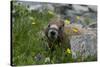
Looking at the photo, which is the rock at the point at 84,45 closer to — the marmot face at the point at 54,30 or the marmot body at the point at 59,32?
the marmot body at the point at 59,32

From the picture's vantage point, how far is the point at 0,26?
2299mm

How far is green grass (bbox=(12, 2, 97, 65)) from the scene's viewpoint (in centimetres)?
233

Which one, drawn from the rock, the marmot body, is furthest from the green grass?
the rock

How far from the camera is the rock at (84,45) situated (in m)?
2.55

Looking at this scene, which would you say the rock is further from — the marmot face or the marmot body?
the marmot face

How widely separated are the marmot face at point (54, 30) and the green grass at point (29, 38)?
66mm

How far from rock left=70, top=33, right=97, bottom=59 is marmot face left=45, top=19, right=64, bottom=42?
0.60ft

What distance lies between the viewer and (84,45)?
A: 260 cm

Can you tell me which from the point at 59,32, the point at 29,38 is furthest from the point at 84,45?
the point at 29,38

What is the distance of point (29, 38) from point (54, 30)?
1.03 feet

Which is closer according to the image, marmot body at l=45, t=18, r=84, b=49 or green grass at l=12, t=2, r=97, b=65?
green grass at l=12, t=2, r=97, b=65

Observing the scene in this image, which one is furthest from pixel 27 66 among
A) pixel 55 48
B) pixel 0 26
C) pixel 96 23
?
pixel 96 23

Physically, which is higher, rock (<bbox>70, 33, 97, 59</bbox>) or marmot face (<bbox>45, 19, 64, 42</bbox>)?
marmot face (<bbox>45, 19, 64, 42</bbox>)

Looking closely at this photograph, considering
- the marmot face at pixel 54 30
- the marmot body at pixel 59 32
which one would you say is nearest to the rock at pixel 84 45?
the marmot body at pixel 59 32
